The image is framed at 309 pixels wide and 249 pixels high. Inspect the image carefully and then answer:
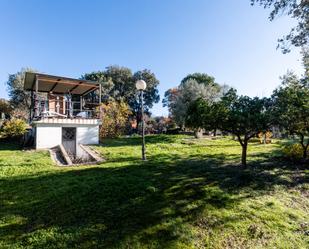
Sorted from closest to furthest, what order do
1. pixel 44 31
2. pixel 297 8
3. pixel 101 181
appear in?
pixel 101 181, pixel 297 8, pixel 44 31

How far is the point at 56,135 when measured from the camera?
14695mm

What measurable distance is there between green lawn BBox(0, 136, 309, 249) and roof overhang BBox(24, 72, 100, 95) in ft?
27.2

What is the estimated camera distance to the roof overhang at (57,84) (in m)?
15.3

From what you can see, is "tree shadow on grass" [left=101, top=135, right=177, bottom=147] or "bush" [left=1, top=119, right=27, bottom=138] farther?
"bush" [left=1, top=119, right=27, bottom=138]

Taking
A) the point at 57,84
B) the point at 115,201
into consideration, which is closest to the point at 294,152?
the point at 115,201

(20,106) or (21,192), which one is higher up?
(20,106)

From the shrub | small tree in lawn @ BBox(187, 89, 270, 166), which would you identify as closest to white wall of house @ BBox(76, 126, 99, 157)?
the shrub

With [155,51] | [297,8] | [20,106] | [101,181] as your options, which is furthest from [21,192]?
[20,106]

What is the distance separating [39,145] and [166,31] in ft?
35.6

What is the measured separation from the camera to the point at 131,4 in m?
13.4

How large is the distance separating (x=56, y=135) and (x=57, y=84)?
477cm

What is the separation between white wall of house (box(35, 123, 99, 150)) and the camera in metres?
14.2

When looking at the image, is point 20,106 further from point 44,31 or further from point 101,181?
point 101,181

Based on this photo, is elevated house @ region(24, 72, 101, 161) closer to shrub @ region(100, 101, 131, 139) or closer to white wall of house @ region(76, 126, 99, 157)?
white wall of house @ region(76, 126, 99, 157)
